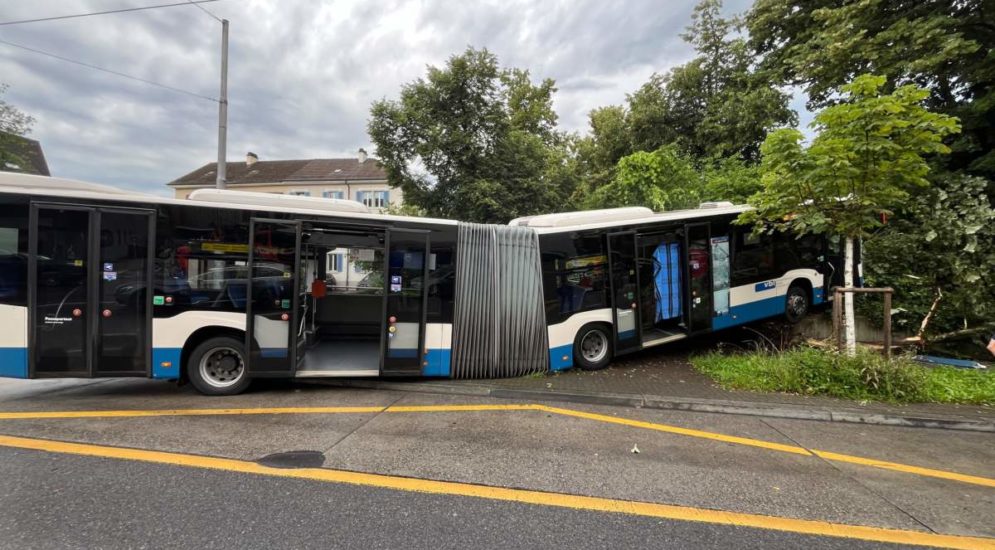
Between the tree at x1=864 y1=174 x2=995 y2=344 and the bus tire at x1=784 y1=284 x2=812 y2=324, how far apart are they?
1.38 meters

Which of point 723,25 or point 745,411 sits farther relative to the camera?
point 723,25

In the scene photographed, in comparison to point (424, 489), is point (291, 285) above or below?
above

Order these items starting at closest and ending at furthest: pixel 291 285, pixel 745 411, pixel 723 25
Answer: pixel 745 411
pixel 291 285
pixel 723 25

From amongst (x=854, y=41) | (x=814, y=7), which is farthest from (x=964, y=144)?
(x=814, y=7)

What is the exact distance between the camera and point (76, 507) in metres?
2.90

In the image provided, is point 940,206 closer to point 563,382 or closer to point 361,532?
point 563,382

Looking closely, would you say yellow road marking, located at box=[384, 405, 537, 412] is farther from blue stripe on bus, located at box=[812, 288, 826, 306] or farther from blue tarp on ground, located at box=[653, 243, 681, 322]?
blue stripe on bus, located at box=[812, 288, 826, 306]

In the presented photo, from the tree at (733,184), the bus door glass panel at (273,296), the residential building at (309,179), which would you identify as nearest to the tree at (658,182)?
the tree at (733,184)

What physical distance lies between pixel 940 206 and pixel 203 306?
528 inches

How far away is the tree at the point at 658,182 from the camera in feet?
39.1

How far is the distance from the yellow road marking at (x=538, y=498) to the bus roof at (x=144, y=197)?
2923 mm

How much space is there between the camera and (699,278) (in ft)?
25.5

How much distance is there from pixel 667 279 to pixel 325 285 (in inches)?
258

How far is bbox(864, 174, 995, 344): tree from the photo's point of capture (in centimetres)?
789
